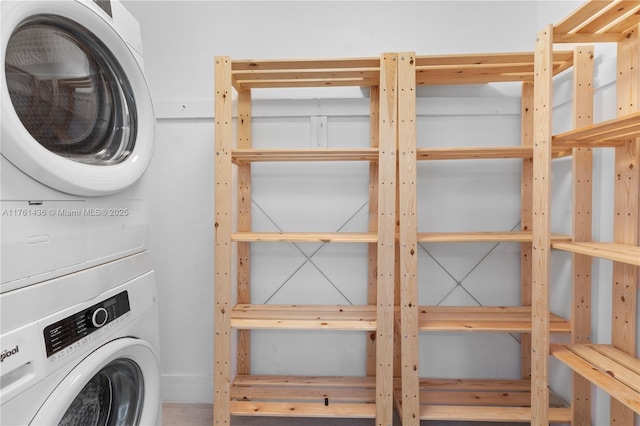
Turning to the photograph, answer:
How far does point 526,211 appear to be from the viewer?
1.94 meters

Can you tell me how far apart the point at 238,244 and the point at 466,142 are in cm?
141

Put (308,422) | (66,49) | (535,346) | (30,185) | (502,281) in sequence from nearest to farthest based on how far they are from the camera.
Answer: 1. (30,185)
2. (66,49)
3. (535,346)
4. (308,422)
5. (502,281)

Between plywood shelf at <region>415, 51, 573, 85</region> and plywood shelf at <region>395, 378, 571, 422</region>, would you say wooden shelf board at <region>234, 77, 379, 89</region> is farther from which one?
plywood shelf at <region>395, 378, 571, 422</region>

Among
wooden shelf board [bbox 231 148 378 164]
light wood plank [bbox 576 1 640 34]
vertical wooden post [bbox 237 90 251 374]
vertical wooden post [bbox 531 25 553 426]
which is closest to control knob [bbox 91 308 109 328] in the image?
wooden shelf board [bbox 231 148 378 164]

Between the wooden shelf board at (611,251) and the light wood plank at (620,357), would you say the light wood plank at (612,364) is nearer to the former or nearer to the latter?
the light wood plank at (620,357)

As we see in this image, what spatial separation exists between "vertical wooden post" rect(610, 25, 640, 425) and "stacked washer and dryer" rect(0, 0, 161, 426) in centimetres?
180

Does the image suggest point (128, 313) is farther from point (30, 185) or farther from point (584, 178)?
point (584, 178)

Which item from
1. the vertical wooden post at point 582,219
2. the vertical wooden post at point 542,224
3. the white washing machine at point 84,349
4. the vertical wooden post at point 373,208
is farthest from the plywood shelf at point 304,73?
the white washing machine at point 84,349

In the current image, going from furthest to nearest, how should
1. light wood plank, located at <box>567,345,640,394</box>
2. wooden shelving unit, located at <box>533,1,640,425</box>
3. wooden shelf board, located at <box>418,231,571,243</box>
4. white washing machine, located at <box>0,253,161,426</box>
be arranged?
wooden shelf board, located at <box>418,231,571,243</box> < wooden shelving unit, located at <box>533,1,640,425</box> < light wood plank, located at <box>567,345,640,394</box> < white washing machine, located at <box>0,253,161,426</box>

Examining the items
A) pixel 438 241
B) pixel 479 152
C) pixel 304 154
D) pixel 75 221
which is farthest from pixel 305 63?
pixel 75 221

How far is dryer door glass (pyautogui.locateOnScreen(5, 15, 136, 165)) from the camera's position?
901 millimetres

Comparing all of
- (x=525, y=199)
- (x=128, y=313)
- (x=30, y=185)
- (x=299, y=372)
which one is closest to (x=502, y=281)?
(x=525, y=199)

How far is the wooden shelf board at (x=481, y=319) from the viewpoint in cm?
164

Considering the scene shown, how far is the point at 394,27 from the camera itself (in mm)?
1975
